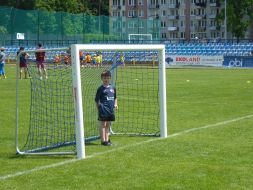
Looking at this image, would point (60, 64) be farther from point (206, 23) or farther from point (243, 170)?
point (206, 23)

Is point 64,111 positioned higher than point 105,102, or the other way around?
point 105,102

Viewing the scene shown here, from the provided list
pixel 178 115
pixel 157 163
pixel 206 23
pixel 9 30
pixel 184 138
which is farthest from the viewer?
pixel 206 23

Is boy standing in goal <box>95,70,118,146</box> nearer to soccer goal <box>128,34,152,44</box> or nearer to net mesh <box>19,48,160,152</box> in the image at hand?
net mesh <box>19,48,160,152</box>

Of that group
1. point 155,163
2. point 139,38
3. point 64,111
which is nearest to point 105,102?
point 155,163

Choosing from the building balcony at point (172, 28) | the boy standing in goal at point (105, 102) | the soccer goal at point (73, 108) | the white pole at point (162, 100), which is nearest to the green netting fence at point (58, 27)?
the soccer goal at point (73, 108)

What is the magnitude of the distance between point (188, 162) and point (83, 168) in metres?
1.68

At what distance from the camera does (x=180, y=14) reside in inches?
4274

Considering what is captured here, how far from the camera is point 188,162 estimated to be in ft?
32.1

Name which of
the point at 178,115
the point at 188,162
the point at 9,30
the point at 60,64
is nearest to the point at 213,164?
the point at 188,162

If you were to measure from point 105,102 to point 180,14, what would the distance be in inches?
3877

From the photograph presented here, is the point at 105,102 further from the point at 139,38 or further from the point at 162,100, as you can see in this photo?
the point at 139,38

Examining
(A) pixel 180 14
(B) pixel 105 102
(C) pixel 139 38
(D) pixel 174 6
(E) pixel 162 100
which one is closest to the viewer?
(B) pixel 105 102

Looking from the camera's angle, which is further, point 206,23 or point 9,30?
point 206,23

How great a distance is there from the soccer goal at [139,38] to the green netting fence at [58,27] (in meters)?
0.50
